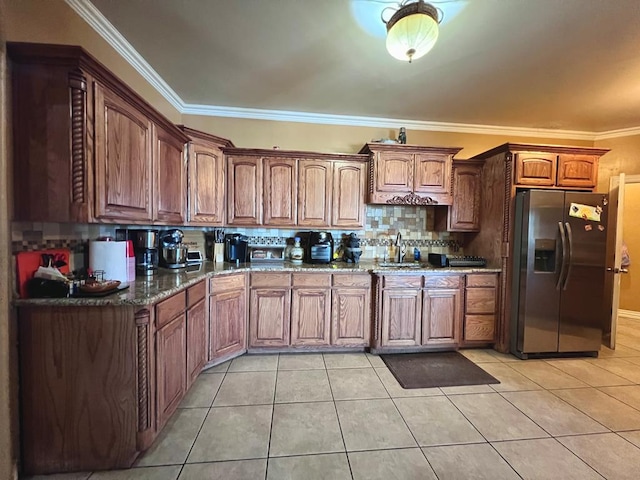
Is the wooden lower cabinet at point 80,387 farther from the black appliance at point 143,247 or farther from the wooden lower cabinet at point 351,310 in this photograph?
the wooden lower cabinet at point 351,310

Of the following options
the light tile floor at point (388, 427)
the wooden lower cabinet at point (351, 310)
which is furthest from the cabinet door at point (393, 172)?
the light tile floor at point (388, 427)

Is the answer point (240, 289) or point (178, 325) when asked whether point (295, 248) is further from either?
point (178, 325)

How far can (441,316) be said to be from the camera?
304 centimetres

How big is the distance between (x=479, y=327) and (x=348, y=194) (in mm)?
2088

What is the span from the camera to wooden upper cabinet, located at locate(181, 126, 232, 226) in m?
2.78

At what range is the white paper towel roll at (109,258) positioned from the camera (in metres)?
1.88

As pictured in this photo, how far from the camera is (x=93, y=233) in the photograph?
2.08 metres

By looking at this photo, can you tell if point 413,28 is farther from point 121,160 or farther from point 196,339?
point 196,339

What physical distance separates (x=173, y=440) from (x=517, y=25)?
3.53 meters

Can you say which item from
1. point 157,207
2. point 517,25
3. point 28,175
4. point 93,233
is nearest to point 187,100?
point 157,207

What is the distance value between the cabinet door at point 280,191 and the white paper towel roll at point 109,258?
4.84 ft

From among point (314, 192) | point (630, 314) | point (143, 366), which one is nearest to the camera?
point (143, 366)

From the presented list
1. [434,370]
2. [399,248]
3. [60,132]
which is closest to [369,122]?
[399,248]

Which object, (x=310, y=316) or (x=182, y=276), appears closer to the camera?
(x=182, y=276)
